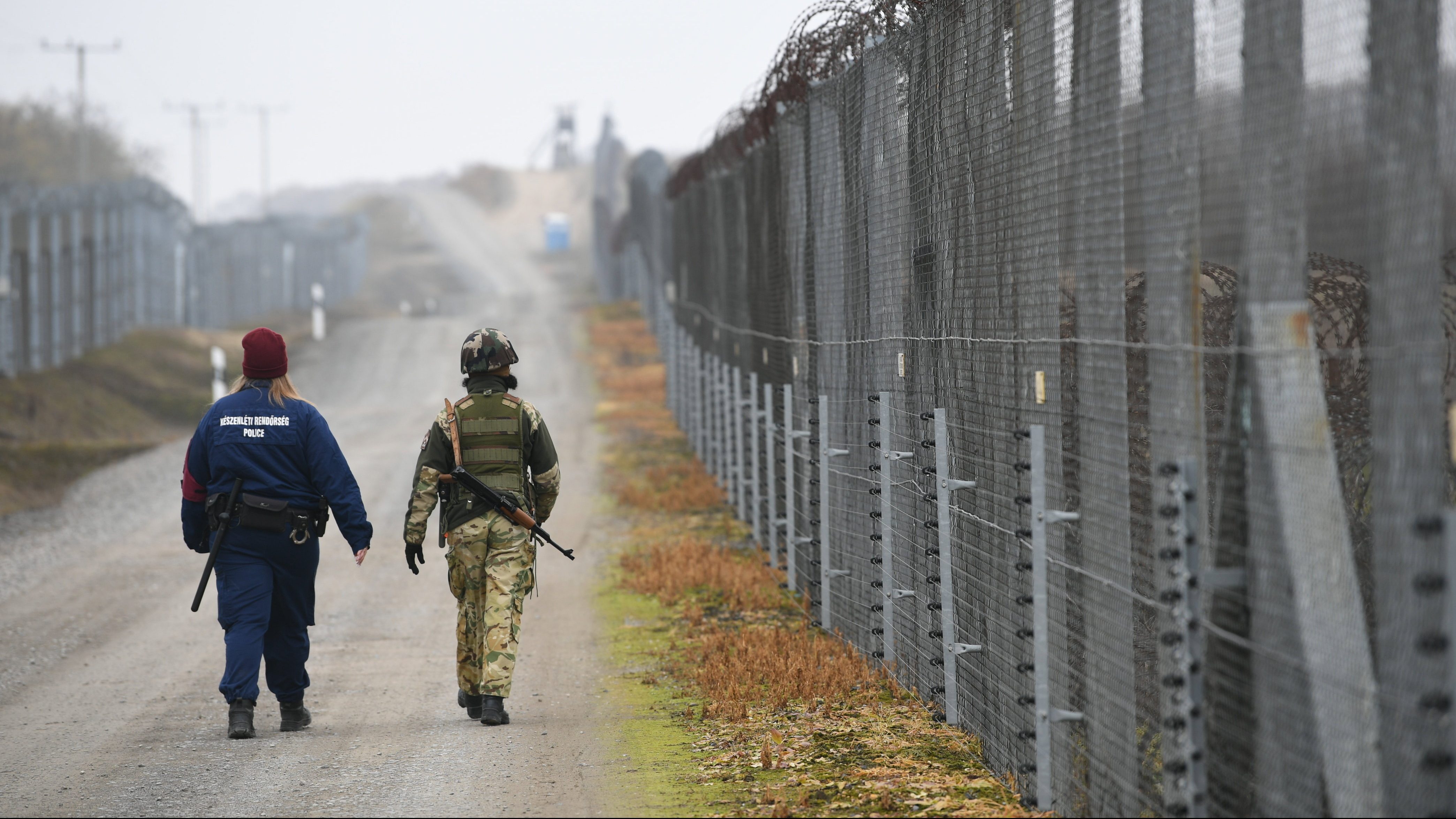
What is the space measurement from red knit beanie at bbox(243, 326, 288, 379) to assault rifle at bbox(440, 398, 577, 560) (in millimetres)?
811

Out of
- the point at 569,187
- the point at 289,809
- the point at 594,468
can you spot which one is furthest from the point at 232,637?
the point at 569,187

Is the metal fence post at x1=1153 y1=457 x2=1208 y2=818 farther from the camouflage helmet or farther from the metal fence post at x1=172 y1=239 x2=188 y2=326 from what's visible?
the metal fence post at x1=172 y1=239 x2=188 y2=326

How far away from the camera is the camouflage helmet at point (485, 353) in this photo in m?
7.37

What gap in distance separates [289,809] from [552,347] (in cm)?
3209

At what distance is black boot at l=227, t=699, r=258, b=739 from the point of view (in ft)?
22.9

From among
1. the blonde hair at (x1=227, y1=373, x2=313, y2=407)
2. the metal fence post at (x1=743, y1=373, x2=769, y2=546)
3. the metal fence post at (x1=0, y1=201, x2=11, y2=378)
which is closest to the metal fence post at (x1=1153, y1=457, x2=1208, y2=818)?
the blonde hair at (x1=227, y1=373, x2=313, y2=407)

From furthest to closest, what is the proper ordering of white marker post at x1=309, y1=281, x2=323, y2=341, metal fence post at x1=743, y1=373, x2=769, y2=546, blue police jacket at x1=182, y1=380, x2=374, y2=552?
white marker post at x1=309, y1=281, x2=323, y2=341 < metal fence post at x1=743, y1=373, x2=769, y2=546 < blue police jacket at x1=182, y1=380, x2=374, y2=552

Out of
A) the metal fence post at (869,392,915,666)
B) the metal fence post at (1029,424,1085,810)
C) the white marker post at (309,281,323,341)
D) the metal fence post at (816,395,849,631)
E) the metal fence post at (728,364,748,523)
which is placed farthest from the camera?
the white marker post at (309,281,323,341)

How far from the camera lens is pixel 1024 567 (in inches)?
216

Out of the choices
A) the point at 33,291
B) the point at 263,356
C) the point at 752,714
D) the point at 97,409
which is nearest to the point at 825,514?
the point at 752,714

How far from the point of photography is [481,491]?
733 centimetres

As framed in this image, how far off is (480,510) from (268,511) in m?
0.95

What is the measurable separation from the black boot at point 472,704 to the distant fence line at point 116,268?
64.7 feet

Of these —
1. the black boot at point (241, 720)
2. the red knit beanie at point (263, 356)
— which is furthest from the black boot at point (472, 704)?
the red knit beanie at point (263, 356)
